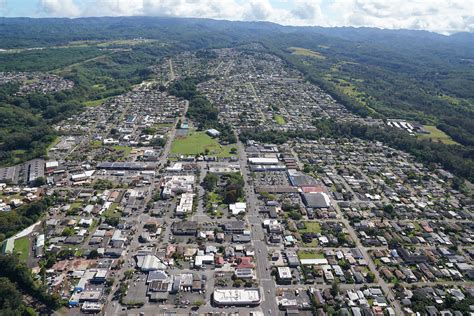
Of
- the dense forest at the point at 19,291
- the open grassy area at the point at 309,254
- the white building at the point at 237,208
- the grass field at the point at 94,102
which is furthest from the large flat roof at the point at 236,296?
the grass field at the point at 94,102

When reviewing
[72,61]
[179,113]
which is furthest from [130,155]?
[72,61]

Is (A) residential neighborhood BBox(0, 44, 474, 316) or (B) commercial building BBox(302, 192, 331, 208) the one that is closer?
(A) residential neighborhood BBox(0, 44, 474, 316)

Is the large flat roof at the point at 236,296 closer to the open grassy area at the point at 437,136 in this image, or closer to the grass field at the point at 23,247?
the grass field at the point at 23,247

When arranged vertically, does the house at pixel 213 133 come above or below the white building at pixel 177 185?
below

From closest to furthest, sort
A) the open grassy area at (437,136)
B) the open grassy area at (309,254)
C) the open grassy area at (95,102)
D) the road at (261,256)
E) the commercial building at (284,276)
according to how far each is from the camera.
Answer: the road at (261,256), the commercial building at (284,276), the open grassy area at (309,254), the open grassy area at (437,136), the open grassy area at (95,102)

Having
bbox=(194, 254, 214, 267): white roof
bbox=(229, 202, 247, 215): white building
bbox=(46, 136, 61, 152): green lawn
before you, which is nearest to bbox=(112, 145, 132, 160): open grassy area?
bbox=(46, 136, 61, 152): green lawn

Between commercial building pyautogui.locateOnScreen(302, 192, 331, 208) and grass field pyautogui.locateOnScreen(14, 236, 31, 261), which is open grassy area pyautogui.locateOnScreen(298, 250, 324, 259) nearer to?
commercial building pyautogui.locateOnScreen(302, 192, 331, 208)

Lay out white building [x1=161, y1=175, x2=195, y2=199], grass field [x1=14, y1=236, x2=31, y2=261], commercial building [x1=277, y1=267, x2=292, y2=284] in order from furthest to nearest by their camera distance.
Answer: white building [x1=161, y1=175, x2=195, y2=199] → grass field [x1=14, y1=236, x2=31, y2=261] → commercial building [x1=277, y1=267, x2=292, y2=284]
